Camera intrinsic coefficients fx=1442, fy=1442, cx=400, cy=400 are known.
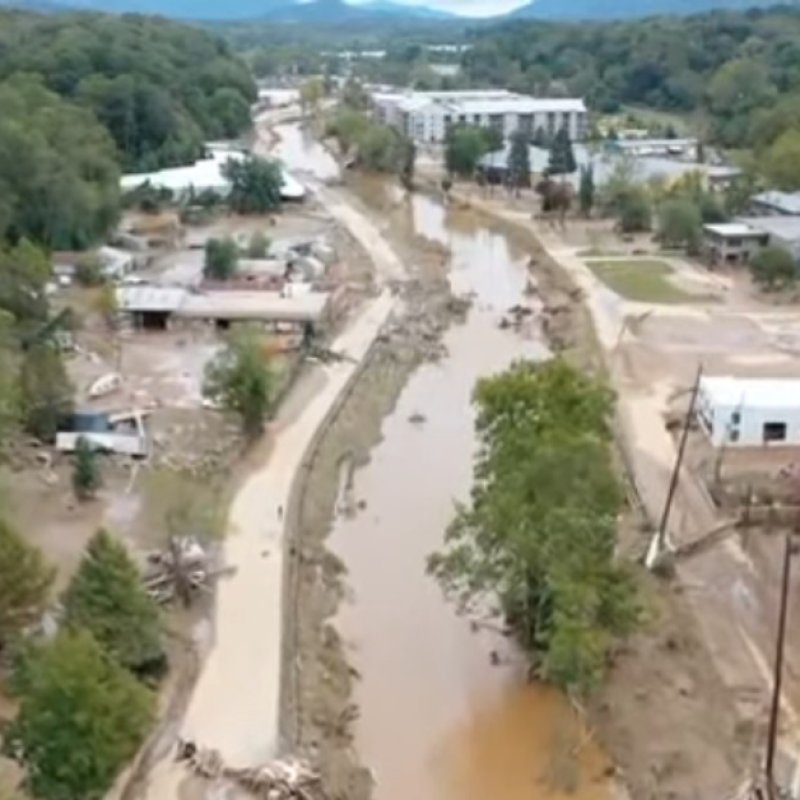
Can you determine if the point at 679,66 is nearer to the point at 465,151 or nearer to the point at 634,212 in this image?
the point at 465,151

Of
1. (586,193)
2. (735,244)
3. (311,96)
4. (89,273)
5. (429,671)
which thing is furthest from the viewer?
(311,96)

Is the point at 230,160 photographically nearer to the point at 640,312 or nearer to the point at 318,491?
the point at 640,312

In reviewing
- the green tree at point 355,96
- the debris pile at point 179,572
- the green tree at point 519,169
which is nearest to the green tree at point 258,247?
the green tree at point 519,169

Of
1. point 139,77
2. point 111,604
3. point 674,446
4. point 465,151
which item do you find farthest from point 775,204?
point 111,604

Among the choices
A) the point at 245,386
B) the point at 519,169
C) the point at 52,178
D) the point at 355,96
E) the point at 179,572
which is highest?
the point at 52,178

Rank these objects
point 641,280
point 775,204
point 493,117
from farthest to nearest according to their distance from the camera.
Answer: point 493,117 → point 775,204 → point 641,280

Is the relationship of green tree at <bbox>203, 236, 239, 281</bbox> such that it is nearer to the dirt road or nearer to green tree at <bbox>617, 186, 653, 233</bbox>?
the dirt road
